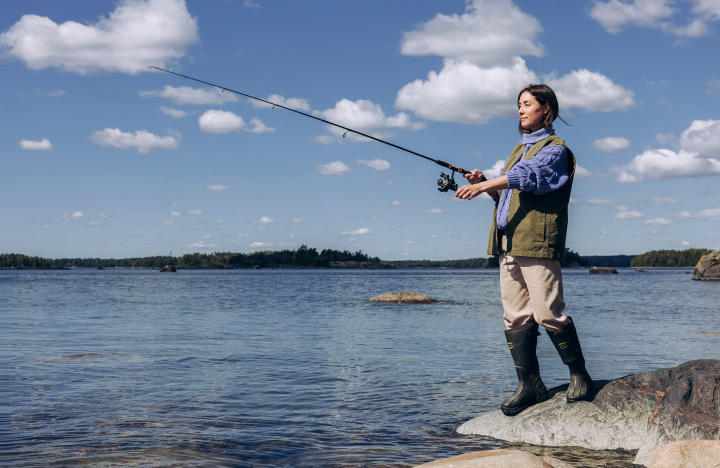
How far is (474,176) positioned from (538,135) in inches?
27.1

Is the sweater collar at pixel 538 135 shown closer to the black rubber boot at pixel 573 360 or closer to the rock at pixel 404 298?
the black rubber boot at pixel 573 360

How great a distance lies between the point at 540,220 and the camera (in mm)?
5574

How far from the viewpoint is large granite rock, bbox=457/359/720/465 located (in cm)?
568

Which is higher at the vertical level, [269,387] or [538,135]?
[538,135]

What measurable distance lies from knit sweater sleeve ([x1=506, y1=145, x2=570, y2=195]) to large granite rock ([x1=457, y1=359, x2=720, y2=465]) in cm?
215

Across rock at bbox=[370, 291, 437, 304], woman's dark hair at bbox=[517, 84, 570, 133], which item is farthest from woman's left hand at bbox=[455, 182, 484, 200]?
rock at bbox=[370, 291, 437, 304]

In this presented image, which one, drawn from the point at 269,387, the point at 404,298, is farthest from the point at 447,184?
the point at 404,298

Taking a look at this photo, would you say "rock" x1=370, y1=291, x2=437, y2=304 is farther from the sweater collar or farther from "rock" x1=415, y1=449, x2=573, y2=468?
"rock" x1=415, y1=449, x2=573, y2=468

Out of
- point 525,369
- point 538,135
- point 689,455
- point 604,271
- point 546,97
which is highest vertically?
point 546,97

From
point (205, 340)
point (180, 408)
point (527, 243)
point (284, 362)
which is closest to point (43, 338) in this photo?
point (205, 340)

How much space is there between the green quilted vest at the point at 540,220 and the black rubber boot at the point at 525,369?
34.0 inches

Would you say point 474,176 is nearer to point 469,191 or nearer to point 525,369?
point 469,191

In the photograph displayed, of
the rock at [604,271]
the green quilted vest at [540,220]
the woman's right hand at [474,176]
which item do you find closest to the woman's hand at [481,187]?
the woman's right hand at [474,176]

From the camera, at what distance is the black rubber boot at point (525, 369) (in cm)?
608
